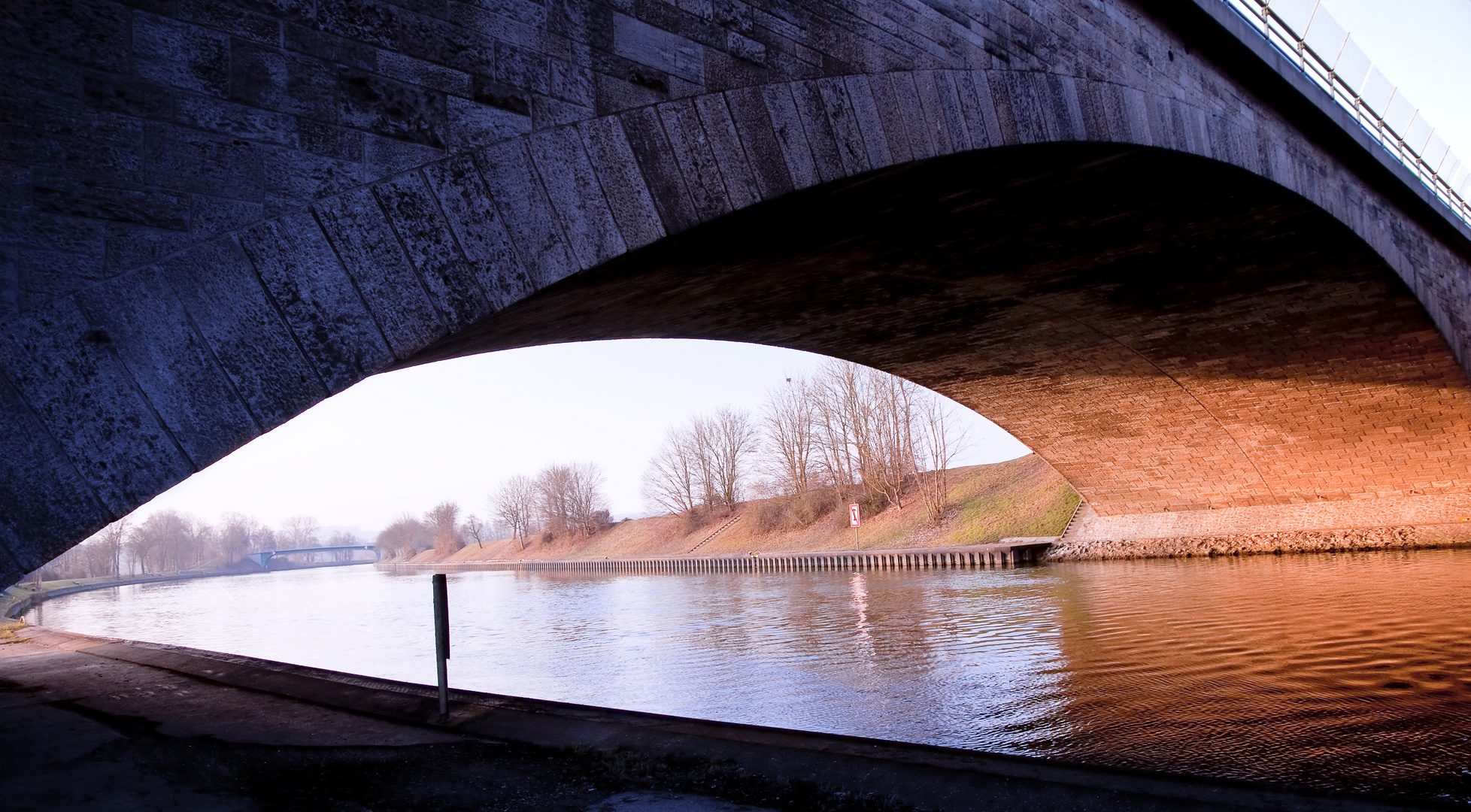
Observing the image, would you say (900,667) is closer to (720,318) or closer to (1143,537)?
(720,318)

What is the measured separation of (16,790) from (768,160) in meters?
4.86

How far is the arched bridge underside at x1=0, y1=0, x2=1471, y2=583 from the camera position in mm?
2818

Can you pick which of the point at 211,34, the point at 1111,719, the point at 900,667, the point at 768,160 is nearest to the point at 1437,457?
the point at 900,667

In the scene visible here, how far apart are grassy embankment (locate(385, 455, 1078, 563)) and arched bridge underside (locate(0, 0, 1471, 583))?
56.8 ft

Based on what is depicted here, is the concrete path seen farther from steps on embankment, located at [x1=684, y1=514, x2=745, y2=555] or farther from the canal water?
steps on embankment, located at [x1=684, y1=514, x2=745, y2=555]

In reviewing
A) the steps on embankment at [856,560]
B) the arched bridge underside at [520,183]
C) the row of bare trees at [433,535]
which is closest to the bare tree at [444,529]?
the row of bare trees at [433,535]

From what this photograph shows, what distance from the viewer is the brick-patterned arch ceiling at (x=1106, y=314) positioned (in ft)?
25.8

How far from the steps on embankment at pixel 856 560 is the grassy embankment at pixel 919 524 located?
53.1 inches

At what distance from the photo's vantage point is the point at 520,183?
371cm

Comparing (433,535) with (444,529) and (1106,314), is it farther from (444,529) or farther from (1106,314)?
(1106,314)

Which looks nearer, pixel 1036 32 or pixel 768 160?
pixel 768 160

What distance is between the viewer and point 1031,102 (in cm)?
626

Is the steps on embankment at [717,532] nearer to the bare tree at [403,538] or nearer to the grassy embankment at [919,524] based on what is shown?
the grassy embankment at [919,524]

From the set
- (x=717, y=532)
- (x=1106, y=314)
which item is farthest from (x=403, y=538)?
(x=1106, y=314)
